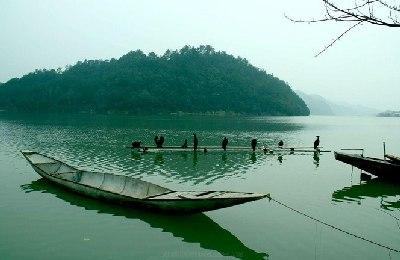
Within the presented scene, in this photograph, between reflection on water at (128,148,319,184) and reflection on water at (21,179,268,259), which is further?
reflection on water at (128,148,319,184)

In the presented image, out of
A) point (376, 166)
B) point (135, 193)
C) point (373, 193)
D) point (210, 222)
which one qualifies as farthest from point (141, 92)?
point (210, 222)

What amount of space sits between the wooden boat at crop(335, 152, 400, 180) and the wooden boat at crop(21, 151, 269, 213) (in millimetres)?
14856

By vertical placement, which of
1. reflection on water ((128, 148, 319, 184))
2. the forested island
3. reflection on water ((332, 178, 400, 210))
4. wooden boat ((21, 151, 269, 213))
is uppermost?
the forested island

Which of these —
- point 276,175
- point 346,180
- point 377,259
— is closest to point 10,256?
point 377,259

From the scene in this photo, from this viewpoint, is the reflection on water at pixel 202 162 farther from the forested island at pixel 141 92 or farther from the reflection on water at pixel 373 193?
the forested island at pixel 141 92

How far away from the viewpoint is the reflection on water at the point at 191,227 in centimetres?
1331

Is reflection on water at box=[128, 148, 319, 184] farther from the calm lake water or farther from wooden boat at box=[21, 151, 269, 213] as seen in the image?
wooden boat at box=[21, 151, 269, 213]

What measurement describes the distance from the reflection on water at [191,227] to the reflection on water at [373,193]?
9.25m

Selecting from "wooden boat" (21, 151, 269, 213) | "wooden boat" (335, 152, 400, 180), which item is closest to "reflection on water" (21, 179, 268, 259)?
"wooden boat" (21, 151, 269, 213)

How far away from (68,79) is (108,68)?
21.2 metres

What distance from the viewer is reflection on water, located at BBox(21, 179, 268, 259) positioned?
13.3m

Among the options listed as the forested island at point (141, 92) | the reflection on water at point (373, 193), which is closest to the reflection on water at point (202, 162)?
the reflection on water at point (373, 193)

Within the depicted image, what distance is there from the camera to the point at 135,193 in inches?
700

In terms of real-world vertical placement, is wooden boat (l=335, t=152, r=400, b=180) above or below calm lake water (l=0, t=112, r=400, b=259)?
above
